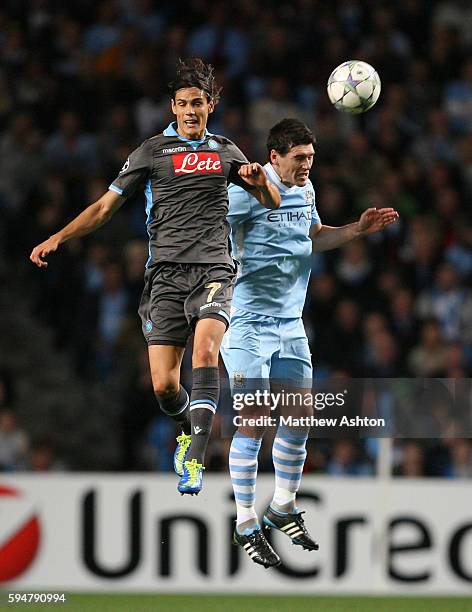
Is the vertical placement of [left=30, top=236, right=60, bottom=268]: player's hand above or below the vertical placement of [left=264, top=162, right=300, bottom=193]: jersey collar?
below

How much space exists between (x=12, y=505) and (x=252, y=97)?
4.85 m

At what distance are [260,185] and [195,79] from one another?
0.69 meters

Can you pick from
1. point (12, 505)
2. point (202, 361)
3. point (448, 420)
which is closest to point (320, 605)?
point (12, 505)

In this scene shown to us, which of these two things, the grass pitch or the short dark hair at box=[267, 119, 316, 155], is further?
the grass pitch

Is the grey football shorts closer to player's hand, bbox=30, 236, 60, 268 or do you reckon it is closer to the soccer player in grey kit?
the soccer player in grey kit

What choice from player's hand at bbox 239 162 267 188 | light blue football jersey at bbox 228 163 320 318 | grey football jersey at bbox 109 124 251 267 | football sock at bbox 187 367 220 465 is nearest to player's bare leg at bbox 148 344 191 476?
football sock at bbox 187 367 220 465

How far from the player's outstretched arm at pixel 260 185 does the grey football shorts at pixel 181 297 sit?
0.42 m

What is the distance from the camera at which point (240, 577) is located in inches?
544

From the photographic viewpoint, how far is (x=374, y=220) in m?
8.37

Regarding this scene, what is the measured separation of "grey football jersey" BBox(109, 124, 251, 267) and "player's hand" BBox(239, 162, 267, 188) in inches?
12.1

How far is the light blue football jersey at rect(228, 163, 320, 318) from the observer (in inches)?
329

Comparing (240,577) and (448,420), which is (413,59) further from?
(448,420)

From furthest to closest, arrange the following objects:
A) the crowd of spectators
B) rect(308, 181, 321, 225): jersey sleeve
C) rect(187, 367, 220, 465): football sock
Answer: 1. the crowd of spectators
2. rect(308, 181, 321, 225): jersey sleeve
3. rect(187, 367, 220, 465): football sock

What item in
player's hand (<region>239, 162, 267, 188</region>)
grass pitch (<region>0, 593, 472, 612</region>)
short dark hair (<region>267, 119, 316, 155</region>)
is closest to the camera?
player's hand (<region>239, 162, 267, 188</region>)
